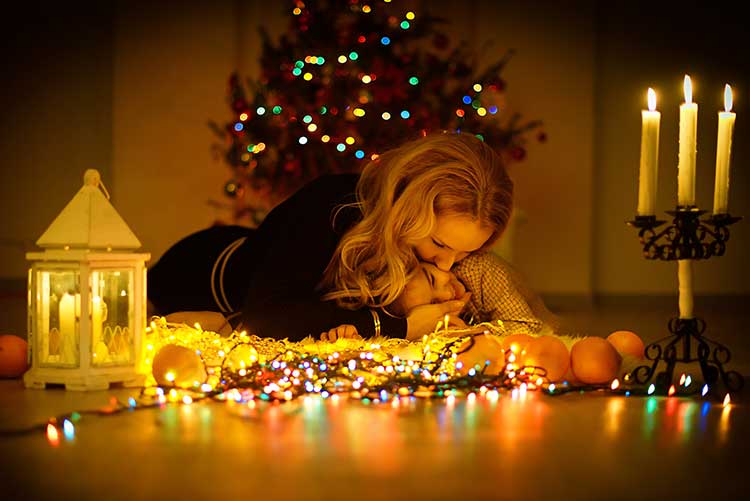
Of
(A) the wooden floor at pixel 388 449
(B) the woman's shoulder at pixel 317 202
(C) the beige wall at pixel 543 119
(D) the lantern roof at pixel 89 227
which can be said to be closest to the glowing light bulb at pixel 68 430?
(A) the wooden floor at pixel 388 449

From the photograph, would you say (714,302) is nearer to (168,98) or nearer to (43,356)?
(168,98)

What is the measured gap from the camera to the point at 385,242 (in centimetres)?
252

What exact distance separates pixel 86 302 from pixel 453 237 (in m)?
0.97

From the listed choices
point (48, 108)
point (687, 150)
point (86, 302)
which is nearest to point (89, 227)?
point (86, 302)

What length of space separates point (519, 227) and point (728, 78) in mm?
1484

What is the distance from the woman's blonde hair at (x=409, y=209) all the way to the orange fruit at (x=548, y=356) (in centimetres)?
47

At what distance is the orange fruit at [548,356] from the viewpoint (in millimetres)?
2111

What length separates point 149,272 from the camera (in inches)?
129

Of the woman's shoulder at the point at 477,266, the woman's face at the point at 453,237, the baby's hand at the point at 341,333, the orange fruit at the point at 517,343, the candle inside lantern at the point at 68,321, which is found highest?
the woman's face at the point at 453,237

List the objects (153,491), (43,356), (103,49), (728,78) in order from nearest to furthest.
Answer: (153,491) → (43,356) → (728,78) → (103,49)

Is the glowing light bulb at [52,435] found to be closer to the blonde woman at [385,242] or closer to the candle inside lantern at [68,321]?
the candle inside lantern at [68,321]

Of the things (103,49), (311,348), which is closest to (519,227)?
(103,49)

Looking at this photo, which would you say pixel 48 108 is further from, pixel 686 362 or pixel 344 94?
pixel 686 362

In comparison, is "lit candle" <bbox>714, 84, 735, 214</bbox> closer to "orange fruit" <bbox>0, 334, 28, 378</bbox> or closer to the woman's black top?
the woman's black top
